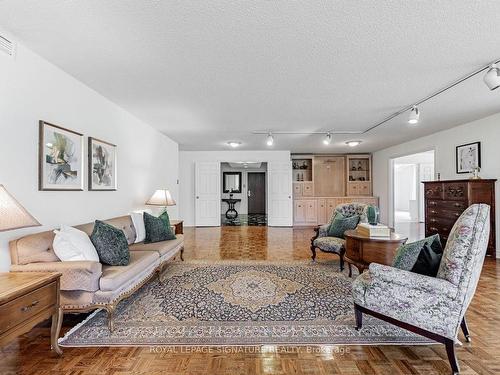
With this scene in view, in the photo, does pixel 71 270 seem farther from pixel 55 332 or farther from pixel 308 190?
pixel 308 190

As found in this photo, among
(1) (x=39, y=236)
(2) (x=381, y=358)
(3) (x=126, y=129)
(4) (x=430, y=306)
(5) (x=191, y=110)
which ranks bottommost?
(2) (x=381, y=358)

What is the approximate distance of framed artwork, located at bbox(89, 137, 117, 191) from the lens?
10.5 ft

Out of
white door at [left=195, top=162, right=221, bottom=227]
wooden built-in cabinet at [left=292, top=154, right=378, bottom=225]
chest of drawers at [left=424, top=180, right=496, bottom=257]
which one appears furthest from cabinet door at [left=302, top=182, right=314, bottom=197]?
chest of drawers at [left=424, top=180, right=496, bottom=257]

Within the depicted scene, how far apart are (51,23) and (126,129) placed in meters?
2.19

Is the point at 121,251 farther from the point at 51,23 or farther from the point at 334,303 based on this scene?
the point at 334,303

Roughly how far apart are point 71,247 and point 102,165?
1.49 metres

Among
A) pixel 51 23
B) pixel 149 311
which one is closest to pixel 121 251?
pixel 149 311

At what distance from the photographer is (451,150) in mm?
5258

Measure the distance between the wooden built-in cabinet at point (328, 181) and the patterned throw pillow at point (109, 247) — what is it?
21.0ft

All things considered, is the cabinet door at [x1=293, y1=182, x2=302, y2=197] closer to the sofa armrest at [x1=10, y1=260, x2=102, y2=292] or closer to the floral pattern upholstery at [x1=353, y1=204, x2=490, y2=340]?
the floral pattern upholstery at [x1=353, y1=204, x2=490, y2=340]

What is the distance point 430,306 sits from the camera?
174 centimetres

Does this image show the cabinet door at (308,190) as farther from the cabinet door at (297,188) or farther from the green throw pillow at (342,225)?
the green throw pillow at (342,225)

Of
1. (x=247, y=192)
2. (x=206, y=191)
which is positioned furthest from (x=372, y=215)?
(x=247, y=192)

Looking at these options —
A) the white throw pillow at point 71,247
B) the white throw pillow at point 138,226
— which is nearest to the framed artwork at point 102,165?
the white throw pillow at point 138,226
